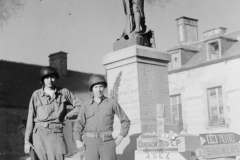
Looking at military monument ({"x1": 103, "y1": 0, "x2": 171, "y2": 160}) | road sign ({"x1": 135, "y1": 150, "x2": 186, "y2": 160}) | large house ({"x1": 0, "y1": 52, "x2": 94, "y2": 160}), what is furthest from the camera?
large house ({"x1": 0, "y1": 52, "x2": 94, "y2": 160})

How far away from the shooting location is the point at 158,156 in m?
8.25

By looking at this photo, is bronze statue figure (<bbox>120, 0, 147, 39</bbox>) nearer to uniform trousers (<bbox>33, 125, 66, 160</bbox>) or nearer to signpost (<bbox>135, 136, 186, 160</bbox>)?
signpost (<bbox>135, 136, 186, 160</bbox>)

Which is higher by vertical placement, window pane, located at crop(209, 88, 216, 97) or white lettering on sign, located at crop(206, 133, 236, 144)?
window pane, located at crop(209, 88, 216, 97)

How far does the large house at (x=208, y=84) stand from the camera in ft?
84.3

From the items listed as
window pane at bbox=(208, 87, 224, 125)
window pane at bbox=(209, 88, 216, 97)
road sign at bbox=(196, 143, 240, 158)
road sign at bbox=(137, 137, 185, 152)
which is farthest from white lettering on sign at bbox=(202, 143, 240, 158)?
window pane at bbox=(209, 88, 216, 97)

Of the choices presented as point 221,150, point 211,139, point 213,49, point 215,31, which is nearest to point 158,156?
point 211,139

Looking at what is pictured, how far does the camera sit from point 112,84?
36.7 ft

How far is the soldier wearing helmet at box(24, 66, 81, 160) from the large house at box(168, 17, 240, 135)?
1931 centimetres

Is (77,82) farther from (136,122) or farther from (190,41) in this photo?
(136,122)

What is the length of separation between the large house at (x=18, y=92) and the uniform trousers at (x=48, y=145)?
23.5 meters

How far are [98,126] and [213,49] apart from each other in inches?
884

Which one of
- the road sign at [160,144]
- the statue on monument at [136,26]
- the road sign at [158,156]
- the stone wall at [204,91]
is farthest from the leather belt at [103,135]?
the stone wall at [204,91]

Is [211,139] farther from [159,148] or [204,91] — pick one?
[204,91]

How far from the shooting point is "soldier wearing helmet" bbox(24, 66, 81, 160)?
6312mm
